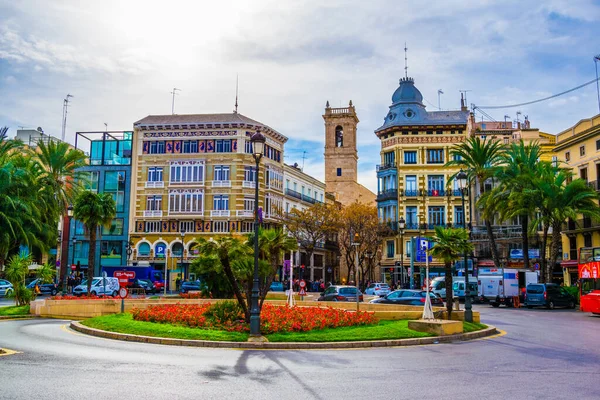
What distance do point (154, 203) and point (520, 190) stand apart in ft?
126

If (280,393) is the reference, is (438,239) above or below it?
above

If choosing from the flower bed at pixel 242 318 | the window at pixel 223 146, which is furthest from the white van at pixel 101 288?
the flower bed at pixel 242 318

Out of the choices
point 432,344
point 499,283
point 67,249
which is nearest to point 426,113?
point 499,283

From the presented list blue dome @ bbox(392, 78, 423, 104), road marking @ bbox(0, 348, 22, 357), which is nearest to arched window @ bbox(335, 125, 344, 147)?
blue dome @ bbox(392, 78, 423, 104)

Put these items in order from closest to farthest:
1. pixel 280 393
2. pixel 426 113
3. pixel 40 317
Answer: pixel 280 393 → pixel 40 317 → pixel 426 113

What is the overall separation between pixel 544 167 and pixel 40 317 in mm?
35629

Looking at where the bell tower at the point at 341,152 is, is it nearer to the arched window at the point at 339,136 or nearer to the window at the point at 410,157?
the arched window at the point at 339,136

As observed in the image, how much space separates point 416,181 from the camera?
64688 mm

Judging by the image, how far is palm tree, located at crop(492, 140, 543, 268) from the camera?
41031 mm

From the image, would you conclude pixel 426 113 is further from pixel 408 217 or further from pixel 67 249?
pixel 67 249

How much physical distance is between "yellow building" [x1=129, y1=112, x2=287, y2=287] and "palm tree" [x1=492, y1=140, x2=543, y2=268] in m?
26.7

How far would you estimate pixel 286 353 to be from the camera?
14344mm

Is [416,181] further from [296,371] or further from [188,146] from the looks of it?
[296,371]

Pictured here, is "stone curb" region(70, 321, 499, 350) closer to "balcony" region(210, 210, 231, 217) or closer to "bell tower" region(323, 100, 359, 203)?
"balcony" region(210, 210, 231, 217)
